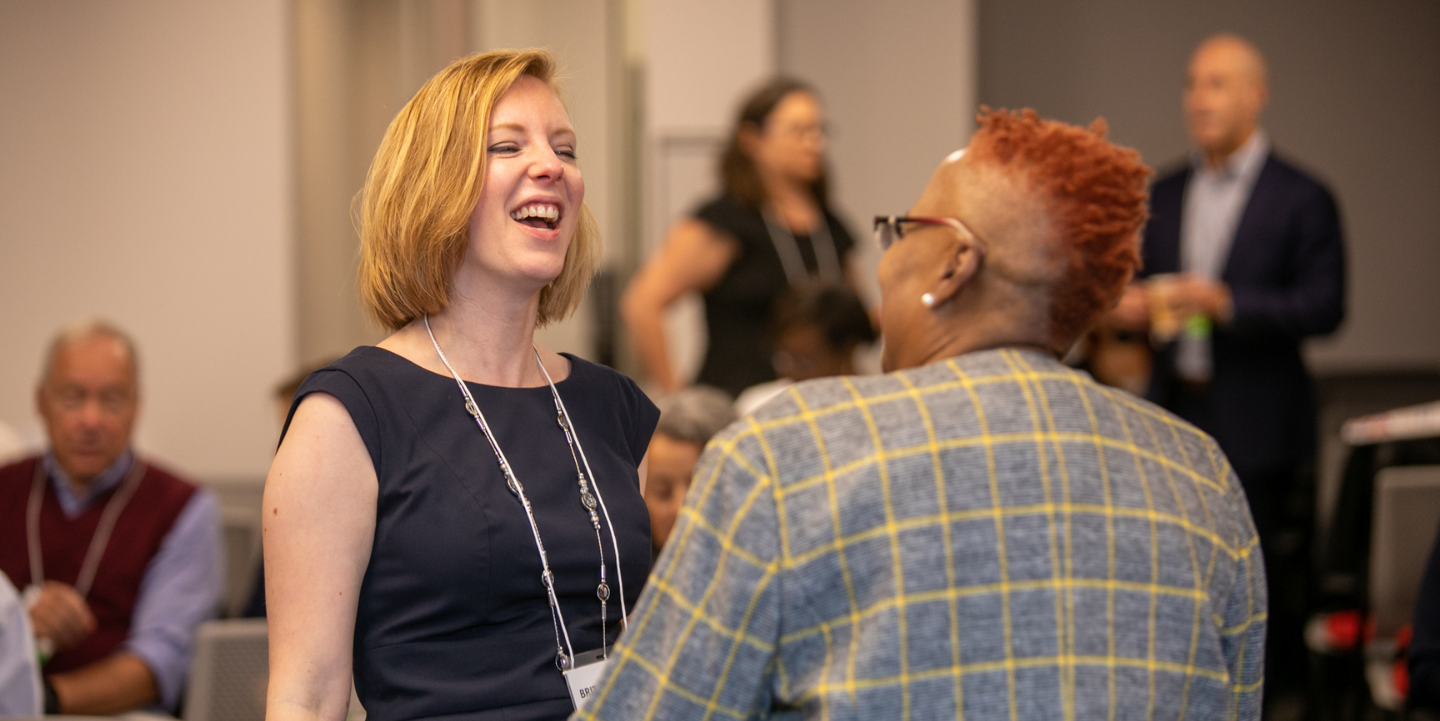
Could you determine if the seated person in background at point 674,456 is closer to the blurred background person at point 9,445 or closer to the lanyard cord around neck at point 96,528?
the lanyard cord around neck at point 96,528

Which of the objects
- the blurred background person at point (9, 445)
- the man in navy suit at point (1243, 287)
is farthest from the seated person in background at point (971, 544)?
the blurred background person at point (9, 445)

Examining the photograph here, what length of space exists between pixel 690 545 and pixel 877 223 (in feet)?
1.42

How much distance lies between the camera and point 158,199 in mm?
4355

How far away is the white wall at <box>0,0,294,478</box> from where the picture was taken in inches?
169

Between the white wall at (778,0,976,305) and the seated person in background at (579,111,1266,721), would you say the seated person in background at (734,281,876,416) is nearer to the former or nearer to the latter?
the seated person in background at (579,111,1266,721)

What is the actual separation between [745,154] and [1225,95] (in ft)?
4.83

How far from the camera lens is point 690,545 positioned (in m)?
1.05

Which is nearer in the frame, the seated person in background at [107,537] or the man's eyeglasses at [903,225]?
the man's eyeglasses at [903,225]

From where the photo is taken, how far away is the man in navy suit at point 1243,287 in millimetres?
3512

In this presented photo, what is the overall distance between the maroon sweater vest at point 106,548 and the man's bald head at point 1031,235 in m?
2.26

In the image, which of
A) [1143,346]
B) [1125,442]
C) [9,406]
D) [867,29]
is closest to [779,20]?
[867,29]

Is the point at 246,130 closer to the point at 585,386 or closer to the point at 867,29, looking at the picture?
the point at 867,29

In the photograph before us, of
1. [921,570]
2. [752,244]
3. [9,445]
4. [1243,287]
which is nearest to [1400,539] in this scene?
[1243,287]

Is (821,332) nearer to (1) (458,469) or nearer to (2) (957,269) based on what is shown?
(1) (458,469)
